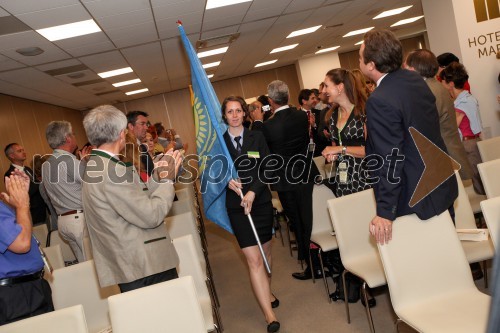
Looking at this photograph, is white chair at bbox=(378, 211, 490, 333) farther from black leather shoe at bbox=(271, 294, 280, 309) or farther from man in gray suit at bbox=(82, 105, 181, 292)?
black leather shoe at bbox=(271, 294, 280, 309)

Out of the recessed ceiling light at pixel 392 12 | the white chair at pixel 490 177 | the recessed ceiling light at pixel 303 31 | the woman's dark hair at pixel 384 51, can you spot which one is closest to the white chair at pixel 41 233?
the woman's dark hair at pixel 384 51

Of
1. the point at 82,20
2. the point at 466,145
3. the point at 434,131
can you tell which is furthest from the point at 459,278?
the point at 82,20

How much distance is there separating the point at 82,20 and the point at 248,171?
350cm

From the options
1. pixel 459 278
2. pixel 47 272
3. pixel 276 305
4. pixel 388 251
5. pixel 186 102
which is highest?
pixel 186 102

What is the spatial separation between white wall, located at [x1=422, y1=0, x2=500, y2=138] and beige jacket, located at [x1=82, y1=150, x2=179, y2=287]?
5.85 metres

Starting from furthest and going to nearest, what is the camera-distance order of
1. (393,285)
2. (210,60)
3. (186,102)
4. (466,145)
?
(186,102)
(210,60)
(466,145)
(393,285)

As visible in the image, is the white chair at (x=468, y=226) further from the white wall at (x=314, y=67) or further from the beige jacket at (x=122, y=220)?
the white wall at (x=314, y=67)

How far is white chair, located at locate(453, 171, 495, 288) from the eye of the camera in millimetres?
2518

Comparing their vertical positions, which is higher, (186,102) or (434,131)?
(186,102)

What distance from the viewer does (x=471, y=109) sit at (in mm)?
4020

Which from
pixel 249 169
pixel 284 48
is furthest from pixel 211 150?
pixel 284 48

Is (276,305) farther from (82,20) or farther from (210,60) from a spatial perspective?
(210,60)

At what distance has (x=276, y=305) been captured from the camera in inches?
143

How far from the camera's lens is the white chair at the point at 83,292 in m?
2.70
